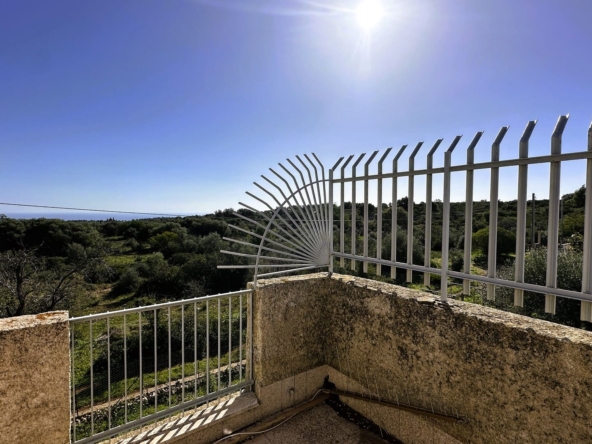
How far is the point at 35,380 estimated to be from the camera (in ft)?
6.15

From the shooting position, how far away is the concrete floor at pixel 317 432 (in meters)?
2.61

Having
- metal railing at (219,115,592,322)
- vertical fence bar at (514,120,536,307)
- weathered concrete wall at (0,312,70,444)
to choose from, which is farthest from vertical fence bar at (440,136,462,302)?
weathered concrete wall at (0,312,70,444)

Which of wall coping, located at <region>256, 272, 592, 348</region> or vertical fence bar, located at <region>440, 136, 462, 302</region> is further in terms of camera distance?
vertical fence bar, located at <region>440, 136, 462, 302</region>

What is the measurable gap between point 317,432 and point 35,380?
222 centimetres

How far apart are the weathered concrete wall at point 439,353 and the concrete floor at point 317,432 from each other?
28 centimetres

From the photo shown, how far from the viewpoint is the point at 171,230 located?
91.5 feet

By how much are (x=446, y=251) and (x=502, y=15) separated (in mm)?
3495

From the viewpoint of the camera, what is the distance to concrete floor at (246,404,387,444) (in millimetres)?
2607

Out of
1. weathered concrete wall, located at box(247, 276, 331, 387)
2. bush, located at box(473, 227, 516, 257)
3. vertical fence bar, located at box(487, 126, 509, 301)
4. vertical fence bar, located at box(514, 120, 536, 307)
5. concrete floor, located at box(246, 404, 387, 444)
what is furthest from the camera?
bush, located at box(473, 227, 516, 257)

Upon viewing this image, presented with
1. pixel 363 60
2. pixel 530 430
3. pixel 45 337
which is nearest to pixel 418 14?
pixel 363 60

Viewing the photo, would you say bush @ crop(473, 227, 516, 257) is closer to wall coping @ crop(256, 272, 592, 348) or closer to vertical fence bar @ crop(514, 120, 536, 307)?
wall coping @ crop(256, 272, 592, 348)

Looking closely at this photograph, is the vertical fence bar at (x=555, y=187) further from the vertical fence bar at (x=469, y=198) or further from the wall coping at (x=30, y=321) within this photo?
the wall coping at (x=30, y=321)

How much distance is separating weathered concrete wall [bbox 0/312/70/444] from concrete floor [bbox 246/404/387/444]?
1504 millimetres

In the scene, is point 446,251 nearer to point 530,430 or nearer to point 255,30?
point 530,430
